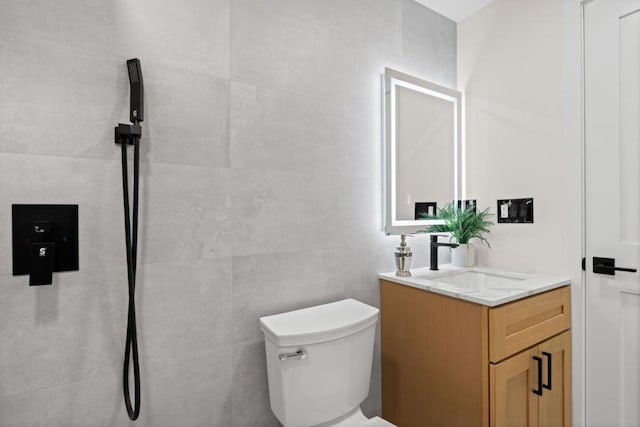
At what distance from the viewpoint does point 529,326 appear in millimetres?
1362

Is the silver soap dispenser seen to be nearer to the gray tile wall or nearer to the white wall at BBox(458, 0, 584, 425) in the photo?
the gray tile wall

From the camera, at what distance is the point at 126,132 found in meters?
1.02

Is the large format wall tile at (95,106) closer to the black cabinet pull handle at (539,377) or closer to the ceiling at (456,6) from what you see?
the ceiling at (456,6)

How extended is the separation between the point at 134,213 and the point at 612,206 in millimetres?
1850

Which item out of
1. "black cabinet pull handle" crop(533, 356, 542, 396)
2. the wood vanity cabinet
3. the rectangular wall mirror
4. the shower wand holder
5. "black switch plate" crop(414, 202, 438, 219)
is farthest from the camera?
"black switch plate" crop(414, 202, 438, 219)

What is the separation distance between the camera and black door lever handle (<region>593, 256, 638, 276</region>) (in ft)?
4.73

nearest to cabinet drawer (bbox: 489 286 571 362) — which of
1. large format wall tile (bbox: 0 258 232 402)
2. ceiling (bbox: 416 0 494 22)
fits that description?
large format wall tile (bbox: 0 258 232 402)

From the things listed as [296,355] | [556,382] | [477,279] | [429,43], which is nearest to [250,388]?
[296,355]

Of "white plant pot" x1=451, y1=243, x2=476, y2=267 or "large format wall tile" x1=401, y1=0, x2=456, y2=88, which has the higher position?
"large format wall tile" x1=401, y1=0, x2=456, y2=88

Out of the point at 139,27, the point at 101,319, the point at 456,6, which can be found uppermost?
the point at 456,6

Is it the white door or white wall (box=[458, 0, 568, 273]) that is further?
white wall (box=[458, 0, 568, 273])

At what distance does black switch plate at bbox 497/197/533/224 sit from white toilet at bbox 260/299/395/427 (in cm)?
102

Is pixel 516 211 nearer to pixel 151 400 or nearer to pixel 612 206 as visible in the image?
pixel 612 206

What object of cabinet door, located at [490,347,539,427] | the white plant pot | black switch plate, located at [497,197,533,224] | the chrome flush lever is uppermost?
black switch plate, located at [497,197,533,224]
